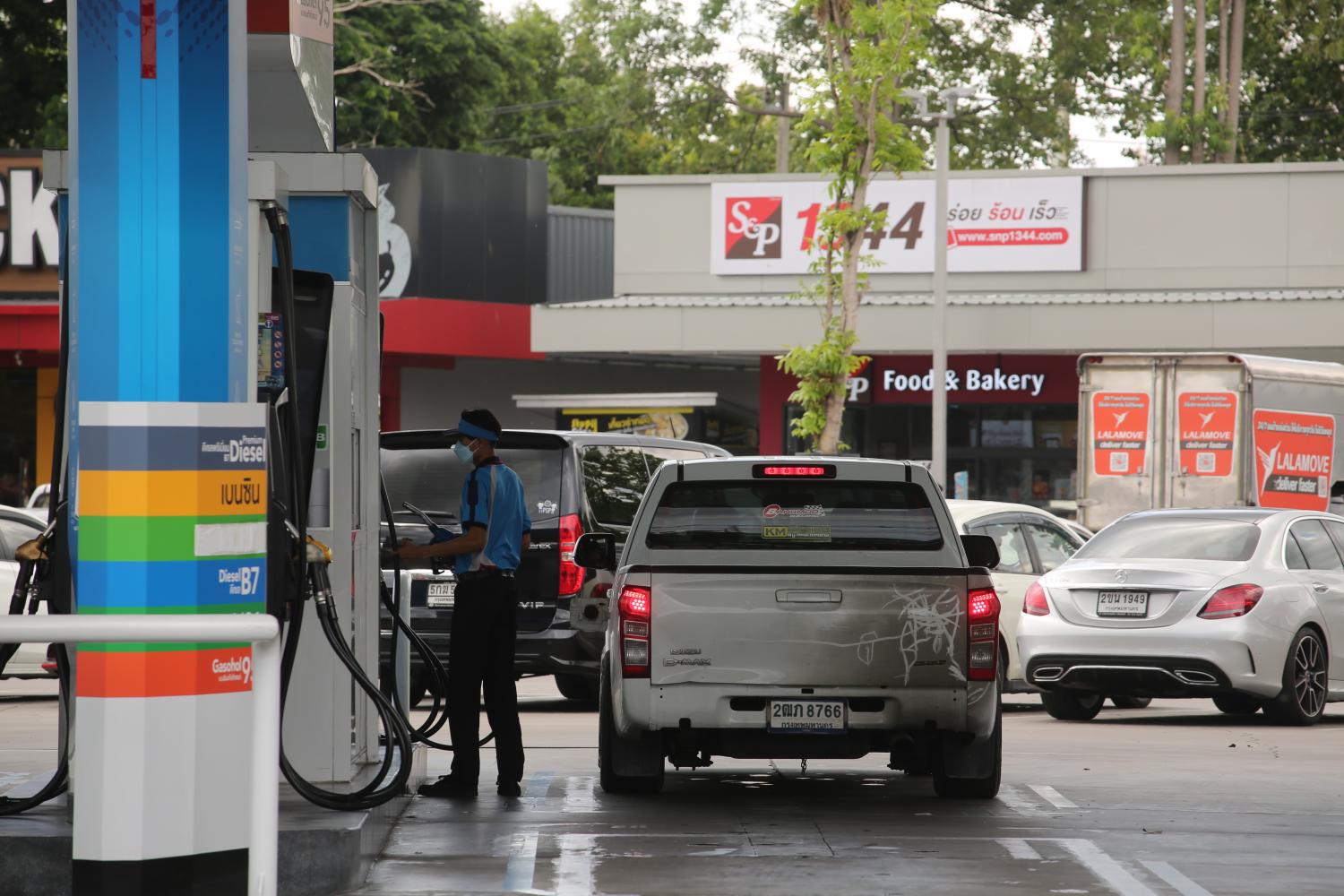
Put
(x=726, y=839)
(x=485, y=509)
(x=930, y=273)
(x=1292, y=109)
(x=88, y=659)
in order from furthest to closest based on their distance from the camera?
(x=1292, y=109) → (x=930, y=273) → (x=485, y=509) → (x=726, y=839) → (x=88, y=659)

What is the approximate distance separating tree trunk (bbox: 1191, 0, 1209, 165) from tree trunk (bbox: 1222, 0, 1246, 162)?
0.60 meters

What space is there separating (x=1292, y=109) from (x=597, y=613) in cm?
3947

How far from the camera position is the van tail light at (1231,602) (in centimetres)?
1395

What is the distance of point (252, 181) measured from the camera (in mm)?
7434

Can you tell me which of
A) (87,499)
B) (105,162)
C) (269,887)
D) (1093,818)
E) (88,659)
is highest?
(105,162)

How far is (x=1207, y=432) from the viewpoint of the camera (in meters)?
22.7

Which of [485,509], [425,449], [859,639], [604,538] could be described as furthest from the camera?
[425,449]

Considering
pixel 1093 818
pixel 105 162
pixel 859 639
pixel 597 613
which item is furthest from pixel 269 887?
pixel 597 613

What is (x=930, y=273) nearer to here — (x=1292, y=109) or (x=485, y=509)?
(x=1292, y=109)

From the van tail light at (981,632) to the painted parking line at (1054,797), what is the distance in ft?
3.11

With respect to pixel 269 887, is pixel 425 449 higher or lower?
higher

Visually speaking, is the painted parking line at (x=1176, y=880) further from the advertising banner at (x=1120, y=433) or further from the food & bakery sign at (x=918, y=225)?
the food & bakery sign at (x=918, y=225)

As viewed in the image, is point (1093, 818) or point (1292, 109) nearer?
point (1093, 818)

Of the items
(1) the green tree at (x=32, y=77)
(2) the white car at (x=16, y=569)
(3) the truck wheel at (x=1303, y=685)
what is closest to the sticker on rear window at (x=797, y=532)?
(3) the truck wheel at (x=1303, y=685)
